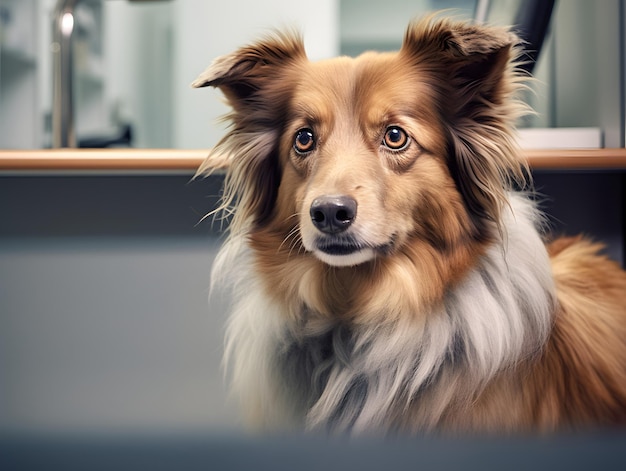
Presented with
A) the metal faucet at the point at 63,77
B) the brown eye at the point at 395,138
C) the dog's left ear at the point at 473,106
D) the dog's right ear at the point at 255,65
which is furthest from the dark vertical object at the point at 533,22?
the metal faucet at the point at 63,77

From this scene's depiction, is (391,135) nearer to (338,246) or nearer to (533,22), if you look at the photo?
(338,246)

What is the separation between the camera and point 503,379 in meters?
1.00

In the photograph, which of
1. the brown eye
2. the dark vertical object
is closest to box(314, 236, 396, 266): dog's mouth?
the brown eye

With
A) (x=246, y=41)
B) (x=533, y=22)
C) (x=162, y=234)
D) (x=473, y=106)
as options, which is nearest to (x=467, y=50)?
(x=473, y=106)

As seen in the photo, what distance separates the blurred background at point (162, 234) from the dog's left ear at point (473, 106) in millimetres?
206

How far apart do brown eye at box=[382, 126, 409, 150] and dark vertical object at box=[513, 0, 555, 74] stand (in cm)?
32

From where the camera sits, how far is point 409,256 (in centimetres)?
99

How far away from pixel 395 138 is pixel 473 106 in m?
0.15

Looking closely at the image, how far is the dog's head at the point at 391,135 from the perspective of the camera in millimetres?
942

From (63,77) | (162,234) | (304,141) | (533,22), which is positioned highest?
(533,22)

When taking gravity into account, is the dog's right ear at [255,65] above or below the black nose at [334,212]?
above

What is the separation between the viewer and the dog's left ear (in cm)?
97

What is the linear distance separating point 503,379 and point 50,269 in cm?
98

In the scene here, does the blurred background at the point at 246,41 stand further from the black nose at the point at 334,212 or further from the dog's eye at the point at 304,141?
the black nose at the point at 334,212
